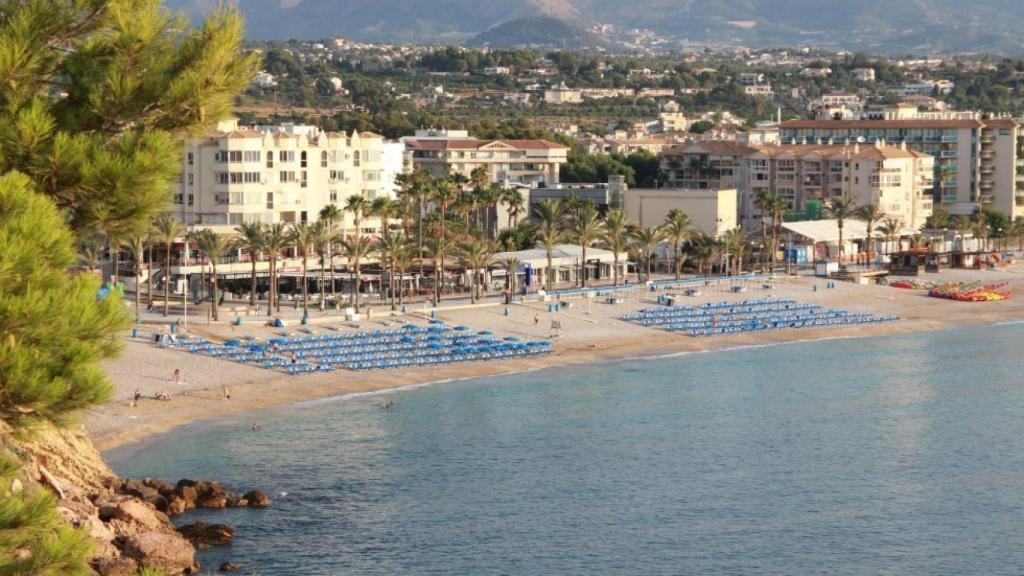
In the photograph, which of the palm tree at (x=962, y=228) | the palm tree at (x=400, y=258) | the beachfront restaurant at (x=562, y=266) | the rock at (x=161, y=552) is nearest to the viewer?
the rock at (x=161, y=552)

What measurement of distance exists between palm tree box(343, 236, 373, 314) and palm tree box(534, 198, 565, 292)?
9065mm

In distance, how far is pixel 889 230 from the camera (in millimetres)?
99938

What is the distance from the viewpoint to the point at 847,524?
124ft

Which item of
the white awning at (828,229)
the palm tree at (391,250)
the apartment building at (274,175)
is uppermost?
the apartment building at (274,175)

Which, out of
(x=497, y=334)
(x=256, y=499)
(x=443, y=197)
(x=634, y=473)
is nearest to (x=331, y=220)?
(x=443, y=197)

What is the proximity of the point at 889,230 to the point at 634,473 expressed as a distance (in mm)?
60161

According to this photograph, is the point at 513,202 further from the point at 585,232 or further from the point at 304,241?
the point at 304,241

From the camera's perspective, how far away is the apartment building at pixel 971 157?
4616 inches

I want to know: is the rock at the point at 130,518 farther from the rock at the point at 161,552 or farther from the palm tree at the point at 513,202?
→ the palm tree at the point at 513,202

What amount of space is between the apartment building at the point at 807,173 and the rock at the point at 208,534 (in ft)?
246

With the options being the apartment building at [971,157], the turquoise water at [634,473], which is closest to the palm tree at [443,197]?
the turquoise water at [634,473]

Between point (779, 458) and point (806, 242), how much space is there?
53.3 meters

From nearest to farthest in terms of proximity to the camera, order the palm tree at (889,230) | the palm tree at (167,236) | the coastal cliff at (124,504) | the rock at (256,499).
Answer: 1. the coastal cliff at (124,504)
2. the rock at (256,499)
3. the palm tree at (167,236)
4. the palm tree at (889,230)

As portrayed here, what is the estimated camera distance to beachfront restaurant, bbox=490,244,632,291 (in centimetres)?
7938
